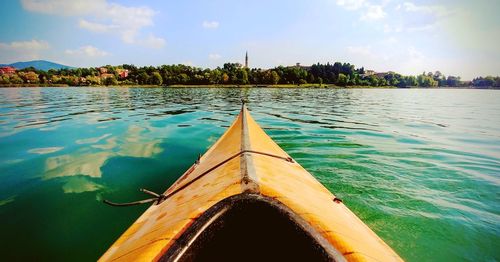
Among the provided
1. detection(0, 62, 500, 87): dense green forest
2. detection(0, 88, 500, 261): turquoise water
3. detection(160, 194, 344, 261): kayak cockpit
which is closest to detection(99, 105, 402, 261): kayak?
detection(160, 194, 344, 261): kayak cockpit

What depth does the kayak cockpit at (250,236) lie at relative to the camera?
5.13 ft

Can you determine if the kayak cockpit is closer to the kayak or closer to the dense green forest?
the kayak

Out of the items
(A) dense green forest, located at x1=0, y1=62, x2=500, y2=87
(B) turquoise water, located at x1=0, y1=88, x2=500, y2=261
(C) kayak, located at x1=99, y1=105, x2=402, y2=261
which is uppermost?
(A) dense green forest, located at x1=0, y1=62, x2=500, y2=87

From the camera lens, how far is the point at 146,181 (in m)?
5.47

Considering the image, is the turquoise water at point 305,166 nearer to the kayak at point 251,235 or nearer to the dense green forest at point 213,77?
the kayak at point 251,235

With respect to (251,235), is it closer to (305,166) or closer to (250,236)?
(250,236)

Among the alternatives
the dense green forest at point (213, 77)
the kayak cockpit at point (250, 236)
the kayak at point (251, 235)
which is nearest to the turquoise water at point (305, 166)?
the kayak at point (251, 235)

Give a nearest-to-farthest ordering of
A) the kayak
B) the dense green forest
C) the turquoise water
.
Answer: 1. the kayak
2. the turquoise water
3. the dense green forest

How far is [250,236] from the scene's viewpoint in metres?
1.81

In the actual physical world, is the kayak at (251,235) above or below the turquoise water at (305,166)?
above

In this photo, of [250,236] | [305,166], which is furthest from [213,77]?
[250,236]

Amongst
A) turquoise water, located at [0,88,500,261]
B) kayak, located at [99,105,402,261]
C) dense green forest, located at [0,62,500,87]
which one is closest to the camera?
kayak, located at [99,105,402,261]

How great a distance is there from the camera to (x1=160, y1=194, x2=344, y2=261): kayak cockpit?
1.56 m

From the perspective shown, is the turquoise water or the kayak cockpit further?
the turquoise water
